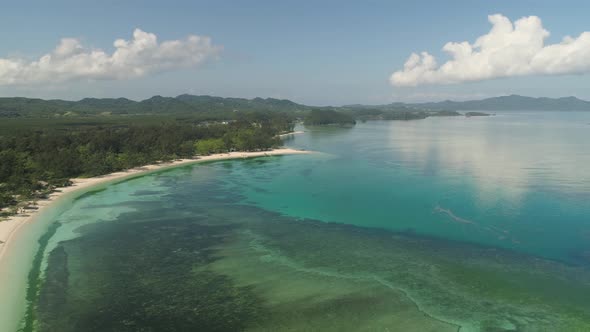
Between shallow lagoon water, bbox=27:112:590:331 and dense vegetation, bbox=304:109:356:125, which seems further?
dense vegetation, bbox=304:109:356:125

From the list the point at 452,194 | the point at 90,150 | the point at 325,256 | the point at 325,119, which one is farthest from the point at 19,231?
the point at 325,119

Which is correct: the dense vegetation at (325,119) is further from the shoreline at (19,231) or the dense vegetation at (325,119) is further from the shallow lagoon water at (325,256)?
the shallow lagoon water at (325,256)

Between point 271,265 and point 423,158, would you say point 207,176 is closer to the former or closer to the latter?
point 271,265

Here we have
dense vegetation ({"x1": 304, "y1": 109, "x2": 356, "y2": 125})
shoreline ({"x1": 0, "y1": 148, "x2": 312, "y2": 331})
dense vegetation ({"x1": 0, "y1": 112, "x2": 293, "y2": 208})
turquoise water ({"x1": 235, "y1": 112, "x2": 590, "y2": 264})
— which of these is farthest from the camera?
dense vegetation ({"x1": 304, "y1": 109, "x2": 356, "y2": 125})

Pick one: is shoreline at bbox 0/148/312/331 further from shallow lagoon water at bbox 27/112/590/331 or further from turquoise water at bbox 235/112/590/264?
turquoise water at bbox 235/112/590/264

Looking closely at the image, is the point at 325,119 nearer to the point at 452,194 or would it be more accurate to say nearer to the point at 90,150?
the point at 90,150

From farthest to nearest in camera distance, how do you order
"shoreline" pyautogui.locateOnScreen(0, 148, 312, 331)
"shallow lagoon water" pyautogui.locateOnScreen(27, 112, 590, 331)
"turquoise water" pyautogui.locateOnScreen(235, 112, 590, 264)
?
1. "turquoise water" pyautogui.locateOnScreen(235, 112, 590, 264)
2. "shoreline" pyautogui.locateOnScreen(0, 148, 312, 331)
3. "shallow lagoon water" pyautogui.locateOnScreen(27, 112, 590, 331)

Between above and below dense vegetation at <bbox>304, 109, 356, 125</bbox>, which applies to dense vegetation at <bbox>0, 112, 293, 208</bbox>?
below

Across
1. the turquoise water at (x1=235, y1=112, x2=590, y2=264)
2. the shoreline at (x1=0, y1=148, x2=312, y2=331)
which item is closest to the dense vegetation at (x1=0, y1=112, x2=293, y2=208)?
the shoreline at (x1=0, y1=148, x2=312, y2=331)

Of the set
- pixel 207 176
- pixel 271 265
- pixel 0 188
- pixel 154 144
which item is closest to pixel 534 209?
→ pixel 271 265
